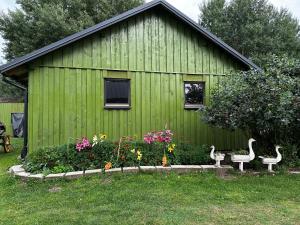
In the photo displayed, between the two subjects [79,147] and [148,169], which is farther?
[79,147]

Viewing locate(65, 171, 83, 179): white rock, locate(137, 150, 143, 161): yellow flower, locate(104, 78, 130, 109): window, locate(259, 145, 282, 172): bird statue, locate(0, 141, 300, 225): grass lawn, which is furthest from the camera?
locate(104, 78, 130, 109): window

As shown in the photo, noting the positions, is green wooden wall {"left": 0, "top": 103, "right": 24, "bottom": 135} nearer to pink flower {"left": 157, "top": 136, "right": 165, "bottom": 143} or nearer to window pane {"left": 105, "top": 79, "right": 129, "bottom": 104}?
window pane {"left": 105, "top": 79, "right": 129, "bottom": 104}

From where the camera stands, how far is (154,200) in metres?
5.27

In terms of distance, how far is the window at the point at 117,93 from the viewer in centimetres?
941

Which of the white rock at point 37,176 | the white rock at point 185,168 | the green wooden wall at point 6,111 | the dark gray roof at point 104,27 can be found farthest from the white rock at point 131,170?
the green wooden wall at point 6,111

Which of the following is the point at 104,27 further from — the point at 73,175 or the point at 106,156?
the point at 73,175

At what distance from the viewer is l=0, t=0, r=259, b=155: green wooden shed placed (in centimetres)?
873

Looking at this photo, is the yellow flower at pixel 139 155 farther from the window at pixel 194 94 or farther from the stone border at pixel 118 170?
the window at pixel 194 94

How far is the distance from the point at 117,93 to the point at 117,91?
0.21ft

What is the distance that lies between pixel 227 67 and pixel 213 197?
20.7 feet

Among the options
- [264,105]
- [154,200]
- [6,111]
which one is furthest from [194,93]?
[6,111]

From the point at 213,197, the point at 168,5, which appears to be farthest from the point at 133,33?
the point at 213,197

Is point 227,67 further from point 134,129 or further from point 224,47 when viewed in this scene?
point 134,129

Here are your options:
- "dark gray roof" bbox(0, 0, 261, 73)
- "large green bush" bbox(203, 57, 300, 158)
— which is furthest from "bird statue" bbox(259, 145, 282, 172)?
"dark gray roof" bbox(0, 0, 261, 73)
